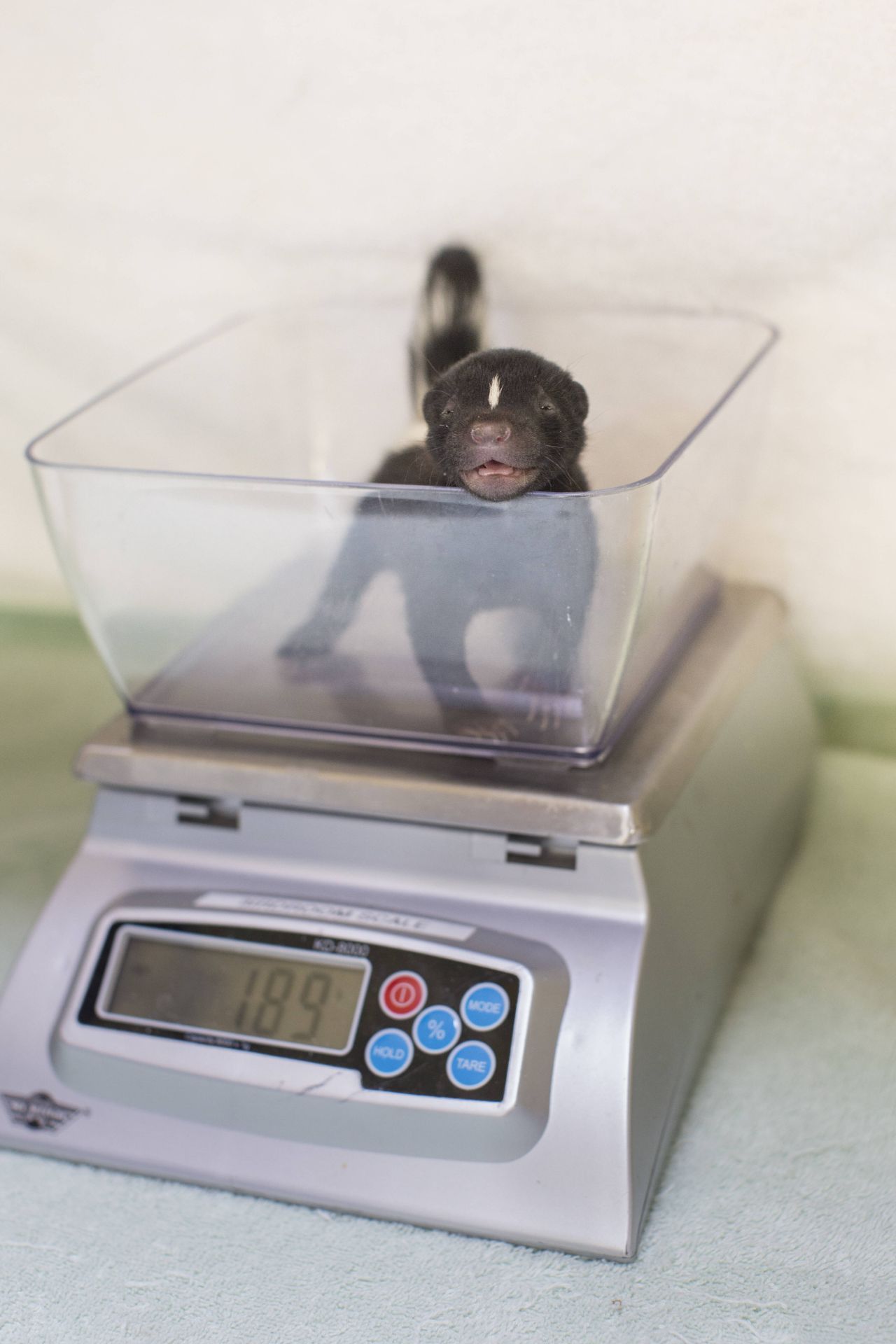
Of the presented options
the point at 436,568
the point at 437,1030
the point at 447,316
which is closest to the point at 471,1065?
the point at 437,1030

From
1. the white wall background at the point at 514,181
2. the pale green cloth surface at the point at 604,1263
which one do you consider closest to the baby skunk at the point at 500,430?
the white wall background at the point at 514,181

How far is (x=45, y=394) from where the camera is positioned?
3.43 ft

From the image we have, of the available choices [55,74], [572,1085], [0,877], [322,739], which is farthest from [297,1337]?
[55,74]

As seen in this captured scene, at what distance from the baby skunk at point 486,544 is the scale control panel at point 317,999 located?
0.44 ft

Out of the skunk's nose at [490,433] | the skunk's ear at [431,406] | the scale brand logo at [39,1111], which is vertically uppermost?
the skunk's nose at [490,433]

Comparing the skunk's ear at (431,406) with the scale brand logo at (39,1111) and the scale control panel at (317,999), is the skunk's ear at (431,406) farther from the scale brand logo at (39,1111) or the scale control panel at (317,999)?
the scale brand logo at (39,1111)

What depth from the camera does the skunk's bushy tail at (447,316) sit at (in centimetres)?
86

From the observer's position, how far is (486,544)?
620 mm

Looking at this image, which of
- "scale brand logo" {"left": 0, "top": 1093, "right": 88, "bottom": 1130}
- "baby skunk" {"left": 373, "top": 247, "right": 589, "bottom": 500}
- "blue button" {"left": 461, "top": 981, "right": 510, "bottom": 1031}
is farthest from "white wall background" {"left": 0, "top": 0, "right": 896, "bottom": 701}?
"scale brand logo" {"left": 0, "top": 1093, "right": 88, "bottom": 1130}

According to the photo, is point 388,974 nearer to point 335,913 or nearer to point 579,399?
point 335,913

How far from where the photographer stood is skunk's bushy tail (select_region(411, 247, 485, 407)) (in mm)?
861

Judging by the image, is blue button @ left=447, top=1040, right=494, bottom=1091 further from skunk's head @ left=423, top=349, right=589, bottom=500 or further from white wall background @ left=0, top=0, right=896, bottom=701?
white wall background @ left=0, top=0, right=896, bottom=701

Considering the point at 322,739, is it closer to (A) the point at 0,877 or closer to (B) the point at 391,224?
(A) the point at 0,877

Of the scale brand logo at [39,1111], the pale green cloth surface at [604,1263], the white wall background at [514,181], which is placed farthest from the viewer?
the white wall background at [514,181]
